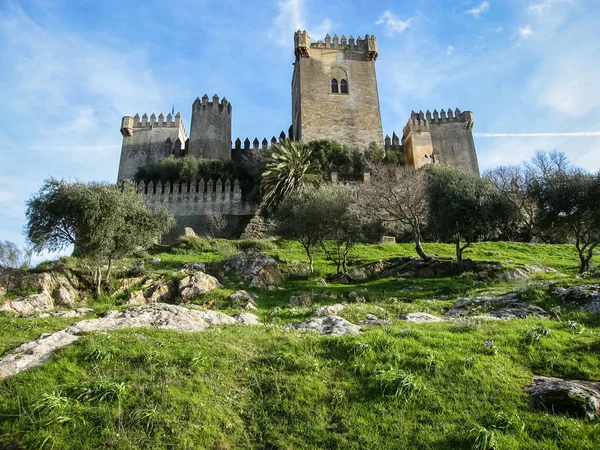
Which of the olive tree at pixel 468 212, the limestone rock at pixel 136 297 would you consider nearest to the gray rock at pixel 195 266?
the limestone rock at pixel 136 297

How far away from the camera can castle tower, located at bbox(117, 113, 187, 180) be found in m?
50.7

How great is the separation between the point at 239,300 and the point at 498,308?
7.86 metres

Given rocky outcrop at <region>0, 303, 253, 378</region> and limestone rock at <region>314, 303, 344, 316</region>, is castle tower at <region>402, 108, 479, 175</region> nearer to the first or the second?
limestone rock at <region>314, 303, 344, 316</region>

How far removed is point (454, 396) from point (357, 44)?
166ft

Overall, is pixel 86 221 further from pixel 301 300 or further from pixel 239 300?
pixel 301 300

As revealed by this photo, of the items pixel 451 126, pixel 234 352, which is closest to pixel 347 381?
pixel 234 352

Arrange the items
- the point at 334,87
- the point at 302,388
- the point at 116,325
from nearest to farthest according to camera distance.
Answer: the point at 302,388, the point at 116,325, the point at 334,87

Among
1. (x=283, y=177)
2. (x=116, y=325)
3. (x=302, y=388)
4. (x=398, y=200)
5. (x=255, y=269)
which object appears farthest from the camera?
(x=283, y=177)

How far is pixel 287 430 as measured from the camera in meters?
7.07

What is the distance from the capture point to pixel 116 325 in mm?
10898

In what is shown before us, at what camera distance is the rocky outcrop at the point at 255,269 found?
70.0 ft

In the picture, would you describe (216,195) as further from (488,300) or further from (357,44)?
(488,300)

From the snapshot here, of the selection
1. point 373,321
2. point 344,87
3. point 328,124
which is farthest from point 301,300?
point 344,87

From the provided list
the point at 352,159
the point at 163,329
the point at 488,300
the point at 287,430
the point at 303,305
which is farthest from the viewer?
the point at 352,159
